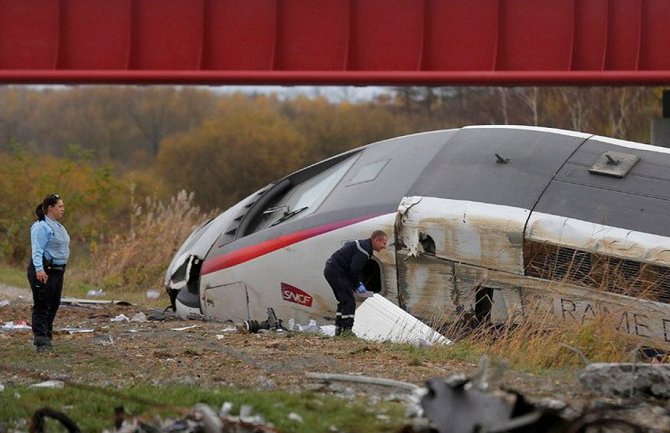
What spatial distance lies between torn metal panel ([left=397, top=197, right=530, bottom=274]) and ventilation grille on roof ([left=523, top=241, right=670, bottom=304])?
181mm

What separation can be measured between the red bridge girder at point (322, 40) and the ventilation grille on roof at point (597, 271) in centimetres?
420

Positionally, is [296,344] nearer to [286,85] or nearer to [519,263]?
[519,263]

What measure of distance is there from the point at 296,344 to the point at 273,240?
101 inches

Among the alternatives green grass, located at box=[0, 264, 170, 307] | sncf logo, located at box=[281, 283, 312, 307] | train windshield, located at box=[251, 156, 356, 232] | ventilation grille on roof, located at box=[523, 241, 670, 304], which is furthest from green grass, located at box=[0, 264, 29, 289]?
ventilation grille on roof, located at box=[523, 241, 670, 304]

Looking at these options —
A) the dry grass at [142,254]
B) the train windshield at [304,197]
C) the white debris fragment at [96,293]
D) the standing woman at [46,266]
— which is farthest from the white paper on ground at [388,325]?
the dry grass at [142,254]

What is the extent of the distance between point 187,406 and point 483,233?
5201mm

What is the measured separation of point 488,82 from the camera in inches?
614

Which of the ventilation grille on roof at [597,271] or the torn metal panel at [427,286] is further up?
the ventilation grille on roof at [597,271]

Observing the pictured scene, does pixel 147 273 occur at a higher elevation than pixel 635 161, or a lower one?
lower

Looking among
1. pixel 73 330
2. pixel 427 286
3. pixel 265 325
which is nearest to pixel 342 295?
pixel 427 286

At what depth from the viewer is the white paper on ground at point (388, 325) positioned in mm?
12078

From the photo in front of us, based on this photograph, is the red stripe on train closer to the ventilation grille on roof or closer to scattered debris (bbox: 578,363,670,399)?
the ventilation grille on roof

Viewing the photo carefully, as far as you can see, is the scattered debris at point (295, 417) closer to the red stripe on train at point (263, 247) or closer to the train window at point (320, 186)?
the red stripe on train at point (263, 247)

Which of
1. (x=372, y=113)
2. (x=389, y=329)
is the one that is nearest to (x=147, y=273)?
(x=389, y=329)
